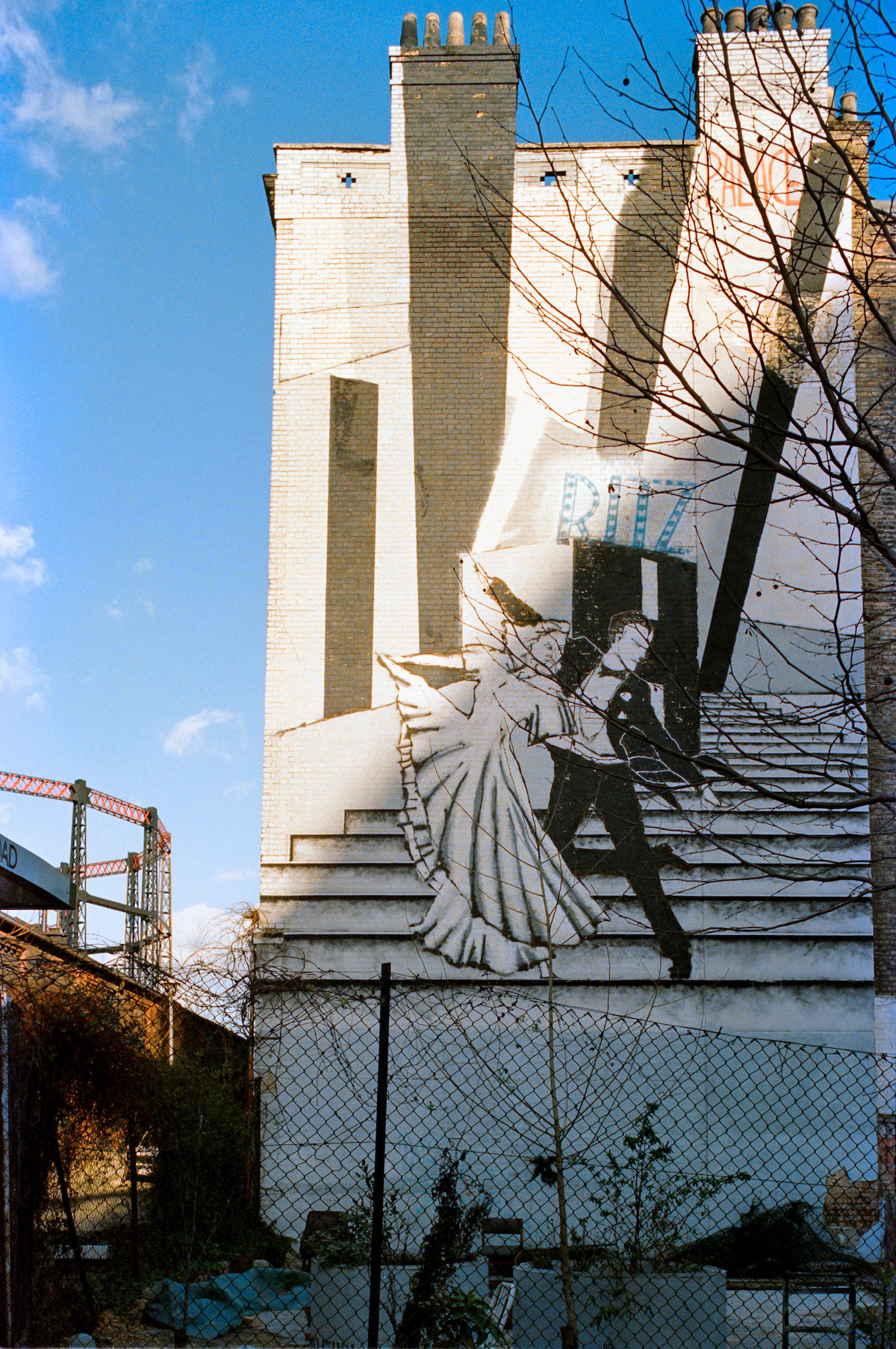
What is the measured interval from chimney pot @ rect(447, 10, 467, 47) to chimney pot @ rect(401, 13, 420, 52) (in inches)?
18.6

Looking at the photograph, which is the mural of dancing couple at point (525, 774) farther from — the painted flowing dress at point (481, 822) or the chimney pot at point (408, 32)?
the chimney pot at point (408, 32)

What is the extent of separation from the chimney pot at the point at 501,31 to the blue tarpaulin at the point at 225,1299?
48.1 feet

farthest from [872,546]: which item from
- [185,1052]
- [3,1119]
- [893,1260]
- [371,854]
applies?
[371,854]

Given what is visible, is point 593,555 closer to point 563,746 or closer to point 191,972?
point 563,746

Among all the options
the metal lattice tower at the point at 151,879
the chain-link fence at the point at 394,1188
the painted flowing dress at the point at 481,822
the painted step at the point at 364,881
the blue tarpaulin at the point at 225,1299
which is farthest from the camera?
the metal lattice tower at the point at 151,879

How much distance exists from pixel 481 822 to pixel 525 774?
2.60ft

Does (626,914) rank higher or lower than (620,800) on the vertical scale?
lower

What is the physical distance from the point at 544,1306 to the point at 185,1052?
19.1 feet

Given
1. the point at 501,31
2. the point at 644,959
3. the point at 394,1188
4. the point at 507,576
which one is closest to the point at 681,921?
the point at 644,959

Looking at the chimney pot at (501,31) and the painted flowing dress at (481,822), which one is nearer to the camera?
the painted flowing dress at (481,822)

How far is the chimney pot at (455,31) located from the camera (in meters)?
15.4

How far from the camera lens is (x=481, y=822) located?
14.0 m

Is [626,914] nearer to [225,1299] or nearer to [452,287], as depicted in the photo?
[225,1299]

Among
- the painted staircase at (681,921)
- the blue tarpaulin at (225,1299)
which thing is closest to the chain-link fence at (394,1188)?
the blue tarpaulin at (225,1299)
